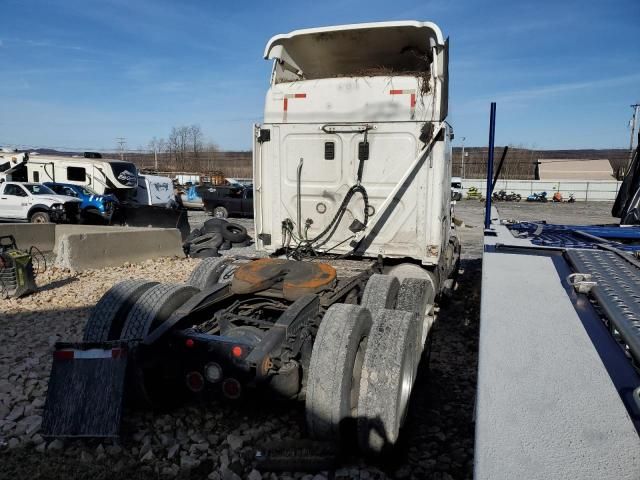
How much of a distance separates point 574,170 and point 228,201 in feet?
173

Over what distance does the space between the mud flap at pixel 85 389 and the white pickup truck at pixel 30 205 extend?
48.8 ft

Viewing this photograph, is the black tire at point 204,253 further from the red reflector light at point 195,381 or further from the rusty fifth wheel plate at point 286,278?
the red reflector light at point 195,381

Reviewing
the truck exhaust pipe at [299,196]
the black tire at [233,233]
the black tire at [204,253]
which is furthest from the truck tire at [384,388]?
the black tire at [233,233]

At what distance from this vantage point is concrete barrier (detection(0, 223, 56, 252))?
10.2 metres

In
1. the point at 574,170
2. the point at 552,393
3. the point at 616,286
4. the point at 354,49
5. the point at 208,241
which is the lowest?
the point at 208,241

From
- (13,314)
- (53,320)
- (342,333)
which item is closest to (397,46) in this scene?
(342,333)

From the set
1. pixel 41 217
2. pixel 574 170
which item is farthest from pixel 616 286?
pixel 574 170

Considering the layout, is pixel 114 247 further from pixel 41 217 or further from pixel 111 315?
pixel 41 217

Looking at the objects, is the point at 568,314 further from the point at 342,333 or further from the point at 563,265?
the point at 342,333

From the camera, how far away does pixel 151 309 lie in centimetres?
382

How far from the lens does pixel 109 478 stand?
3008mm

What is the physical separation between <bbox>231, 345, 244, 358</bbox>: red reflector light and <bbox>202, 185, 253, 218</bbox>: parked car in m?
18.9

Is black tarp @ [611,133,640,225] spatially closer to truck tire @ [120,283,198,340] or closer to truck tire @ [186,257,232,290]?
truck tire @ [186,257,232,290]

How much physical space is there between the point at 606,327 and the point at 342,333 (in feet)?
4.99
